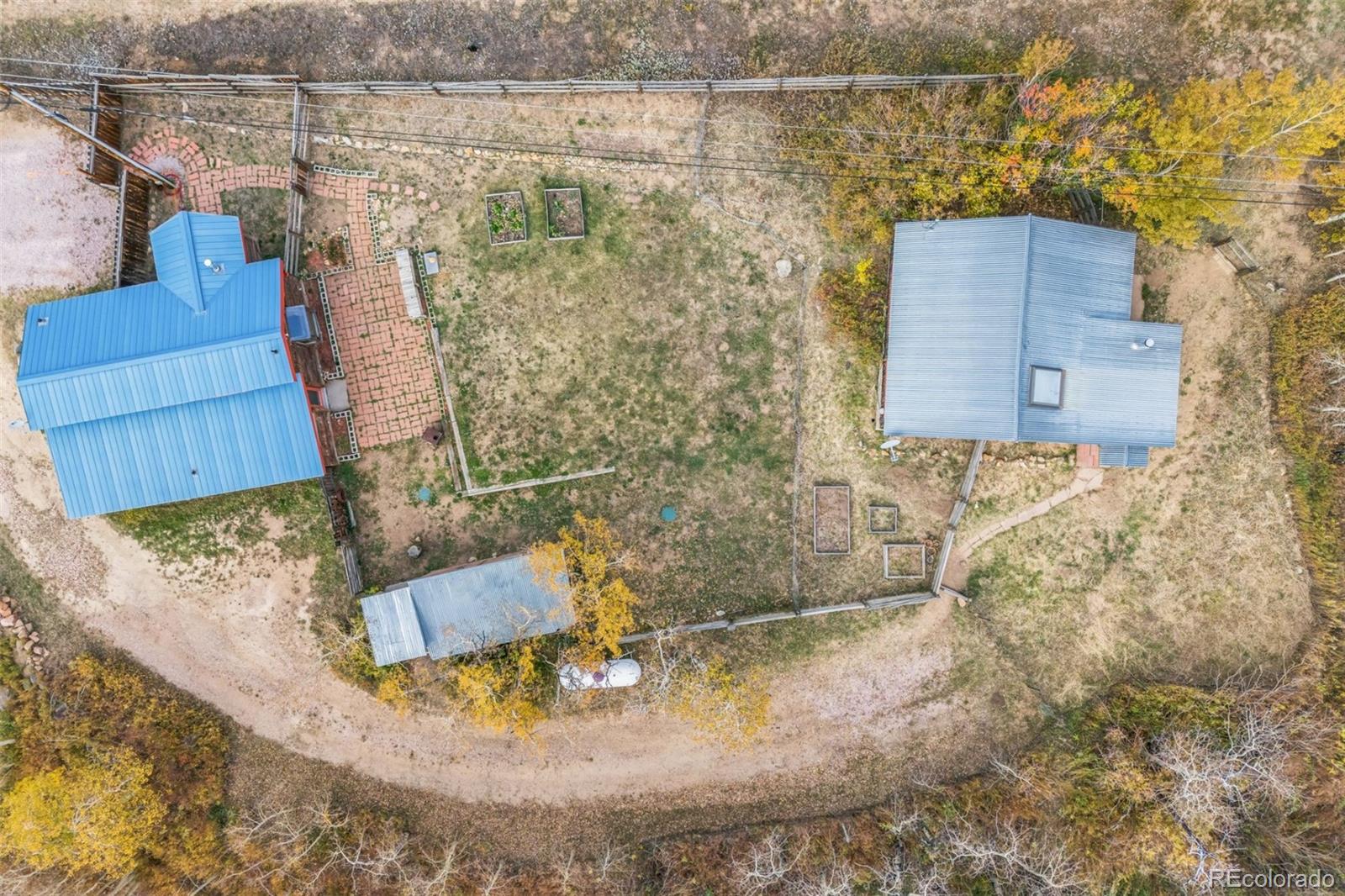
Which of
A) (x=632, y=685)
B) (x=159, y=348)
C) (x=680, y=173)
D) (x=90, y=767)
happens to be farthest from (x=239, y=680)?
(x=680, y=173)

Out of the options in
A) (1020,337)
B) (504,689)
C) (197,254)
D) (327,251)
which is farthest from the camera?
(327,251)

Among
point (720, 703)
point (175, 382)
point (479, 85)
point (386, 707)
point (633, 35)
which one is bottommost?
point (386, 707)

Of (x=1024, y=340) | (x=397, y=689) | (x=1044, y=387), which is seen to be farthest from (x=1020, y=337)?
(x=397, y=689)

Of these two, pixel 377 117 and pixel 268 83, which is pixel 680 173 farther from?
pixel 268 83

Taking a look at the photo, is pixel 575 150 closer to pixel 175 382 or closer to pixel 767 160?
pixel 767 160

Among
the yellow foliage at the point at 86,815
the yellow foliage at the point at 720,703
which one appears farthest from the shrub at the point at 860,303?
the yellow foliage at the point at 86,815

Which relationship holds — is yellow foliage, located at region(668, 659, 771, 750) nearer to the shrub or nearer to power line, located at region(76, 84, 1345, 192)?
the shrub

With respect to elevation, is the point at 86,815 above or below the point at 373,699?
below
